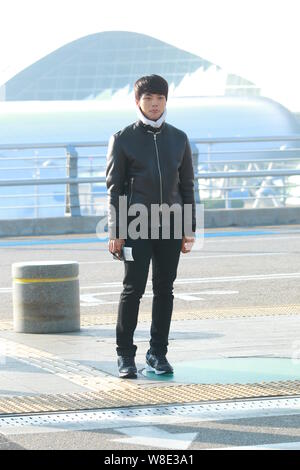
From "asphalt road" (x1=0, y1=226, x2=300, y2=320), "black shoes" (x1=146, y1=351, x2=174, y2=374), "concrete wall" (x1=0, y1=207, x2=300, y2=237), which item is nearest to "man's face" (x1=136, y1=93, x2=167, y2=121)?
"black shoes" (x1=146, y1=351, x2=174, y2=374)

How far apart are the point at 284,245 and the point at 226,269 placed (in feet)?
10.8

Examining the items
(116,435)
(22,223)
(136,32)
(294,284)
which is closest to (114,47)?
(136,32)

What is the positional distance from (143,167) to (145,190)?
14cm

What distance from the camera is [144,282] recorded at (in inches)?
318

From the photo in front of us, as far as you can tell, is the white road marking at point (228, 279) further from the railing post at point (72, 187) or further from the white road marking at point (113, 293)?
the railing post at point (72, 187)

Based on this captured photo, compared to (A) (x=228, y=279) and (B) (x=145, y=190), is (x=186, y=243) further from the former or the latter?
(A) (x=228, y=279)

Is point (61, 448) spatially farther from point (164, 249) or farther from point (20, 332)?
point (20, 332)

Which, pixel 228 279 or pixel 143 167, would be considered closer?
pixel 143 167

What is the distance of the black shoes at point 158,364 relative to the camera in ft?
26.6

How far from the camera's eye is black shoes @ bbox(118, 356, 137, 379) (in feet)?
26.2

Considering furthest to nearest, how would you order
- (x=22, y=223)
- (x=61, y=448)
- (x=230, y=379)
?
(x=22, y=223) < (x=230, y=379) < (x=61, y=448)

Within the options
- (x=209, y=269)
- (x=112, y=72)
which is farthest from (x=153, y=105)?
(x=112, y=72)

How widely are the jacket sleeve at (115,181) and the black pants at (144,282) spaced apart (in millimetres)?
123

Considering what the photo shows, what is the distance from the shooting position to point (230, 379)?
7.95 meters
